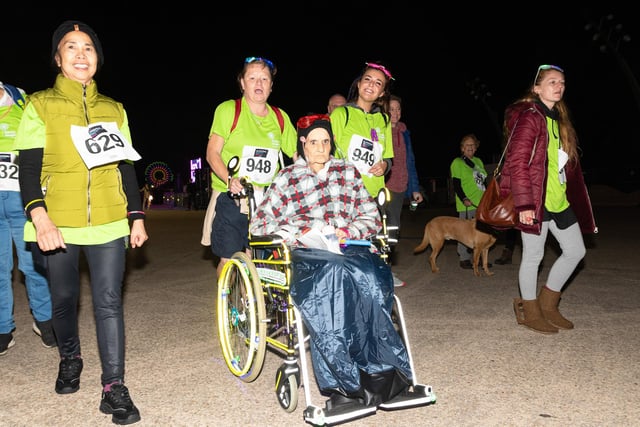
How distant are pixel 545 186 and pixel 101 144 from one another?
3.19 meters

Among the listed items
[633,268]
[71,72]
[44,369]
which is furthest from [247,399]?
[633,268]

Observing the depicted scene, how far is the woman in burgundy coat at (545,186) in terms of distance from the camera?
4215 millimetres

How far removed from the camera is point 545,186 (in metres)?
4.22

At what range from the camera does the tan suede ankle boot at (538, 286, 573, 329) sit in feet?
14.8

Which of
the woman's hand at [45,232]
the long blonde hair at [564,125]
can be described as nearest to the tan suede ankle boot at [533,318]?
the long blonde hair at [564,125]

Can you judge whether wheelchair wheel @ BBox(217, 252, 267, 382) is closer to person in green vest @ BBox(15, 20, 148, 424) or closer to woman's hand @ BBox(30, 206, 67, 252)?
person in green vest @ BBox(15, 20, 148, 424)

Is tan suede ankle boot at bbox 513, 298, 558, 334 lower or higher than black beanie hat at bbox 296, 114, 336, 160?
lower

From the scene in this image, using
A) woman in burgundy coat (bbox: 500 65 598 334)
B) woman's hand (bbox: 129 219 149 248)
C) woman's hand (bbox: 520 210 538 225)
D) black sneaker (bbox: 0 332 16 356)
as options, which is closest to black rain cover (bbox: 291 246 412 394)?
woman's hand (bbox: 129 219 149 248)

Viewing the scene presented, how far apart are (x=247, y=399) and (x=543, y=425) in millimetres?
1579

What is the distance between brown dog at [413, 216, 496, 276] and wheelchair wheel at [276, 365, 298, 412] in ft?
15.3

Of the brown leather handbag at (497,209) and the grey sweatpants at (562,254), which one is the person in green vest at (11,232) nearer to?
the brown leather handbag at (497,209)

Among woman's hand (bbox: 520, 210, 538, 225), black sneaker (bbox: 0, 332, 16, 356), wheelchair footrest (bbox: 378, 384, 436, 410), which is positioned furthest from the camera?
woman's hand (bbox: 520, 210, 538, 225)

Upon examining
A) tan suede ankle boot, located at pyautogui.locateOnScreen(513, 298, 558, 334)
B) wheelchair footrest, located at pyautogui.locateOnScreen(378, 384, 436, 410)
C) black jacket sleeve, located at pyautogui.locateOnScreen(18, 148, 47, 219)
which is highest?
black jacket sleeve, located at pyautogui.locateOnScreen(18, 148, 47, 219)

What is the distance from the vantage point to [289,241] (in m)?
3.11
